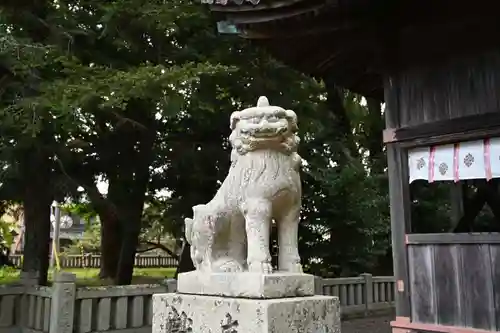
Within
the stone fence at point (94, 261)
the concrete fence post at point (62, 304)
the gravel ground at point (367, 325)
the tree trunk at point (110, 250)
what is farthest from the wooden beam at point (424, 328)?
the stone fence at point (94, 261)

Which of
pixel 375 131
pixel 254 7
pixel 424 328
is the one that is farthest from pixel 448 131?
pixel 375 131

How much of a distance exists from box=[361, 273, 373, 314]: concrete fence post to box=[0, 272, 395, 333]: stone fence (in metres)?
4.93

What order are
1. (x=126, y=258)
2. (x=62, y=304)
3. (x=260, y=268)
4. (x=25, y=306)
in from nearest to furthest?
(x=260, y=268) < (x=62, y=304) < (x=25, y=306) < (x=126, y=258)

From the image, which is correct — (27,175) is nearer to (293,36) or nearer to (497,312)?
(293,36)

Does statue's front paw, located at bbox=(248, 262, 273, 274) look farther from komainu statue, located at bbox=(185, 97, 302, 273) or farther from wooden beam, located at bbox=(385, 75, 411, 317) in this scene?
wooden beam, located at bbox=(385, 75, 411, 317)

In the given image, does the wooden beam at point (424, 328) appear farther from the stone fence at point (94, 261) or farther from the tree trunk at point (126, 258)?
the stone fence at point (94, 261)

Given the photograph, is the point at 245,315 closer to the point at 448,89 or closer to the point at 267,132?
the point at 267,132

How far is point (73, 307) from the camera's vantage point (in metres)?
7.06

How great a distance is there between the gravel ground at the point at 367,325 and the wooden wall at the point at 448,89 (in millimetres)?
5374

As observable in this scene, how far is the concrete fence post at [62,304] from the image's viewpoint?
6.89 metres

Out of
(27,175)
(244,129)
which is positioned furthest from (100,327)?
(244,129)

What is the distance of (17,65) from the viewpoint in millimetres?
6742

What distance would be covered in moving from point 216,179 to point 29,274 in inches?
138

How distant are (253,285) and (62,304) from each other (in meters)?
4.93
